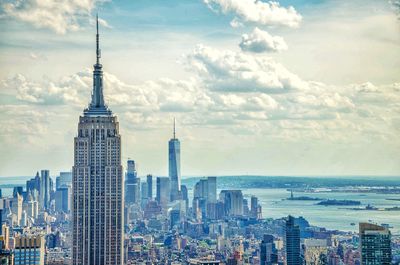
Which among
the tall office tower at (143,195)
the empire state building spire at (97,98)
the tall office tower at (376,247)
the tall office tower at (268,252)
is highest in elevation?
the empire state building spire at (97,98)

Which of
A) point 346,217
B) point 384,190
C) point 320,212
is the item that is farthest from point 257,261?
point 320,212

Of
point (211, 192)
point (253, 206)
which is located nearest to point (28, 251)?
point (253, 206)

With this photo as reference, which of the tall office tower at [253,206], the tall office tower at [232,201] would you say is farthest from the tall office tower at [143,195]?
the tall office tower at [253,206]

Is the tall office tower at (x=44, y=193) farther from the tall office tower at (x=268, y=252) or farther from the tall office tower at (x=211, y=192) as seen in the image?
the tall office tower at (x=268, y=252)

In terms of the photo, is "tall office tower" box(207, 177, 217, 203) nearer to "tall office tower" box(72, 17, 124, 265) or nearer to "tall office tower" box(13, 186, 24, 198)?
"tall office tower" box(13, 186, 24, 198)

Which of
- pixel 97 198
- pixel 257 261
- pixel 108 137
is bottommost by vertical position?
pixel 257 261

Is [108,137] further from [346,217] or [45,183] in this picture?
[346,217]

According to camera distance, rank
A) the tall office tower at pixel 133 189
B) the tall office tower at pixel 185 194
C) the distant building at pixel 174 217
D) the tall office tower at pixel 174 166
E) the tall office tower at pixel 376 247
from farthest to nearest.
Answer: the tall office tower at pixel 185 194, the distant building at pixel 174 217, the tall office tower at pixel 174 166, the tall office tower at pixel 133 189, the tall office tower at pixel 376 247
